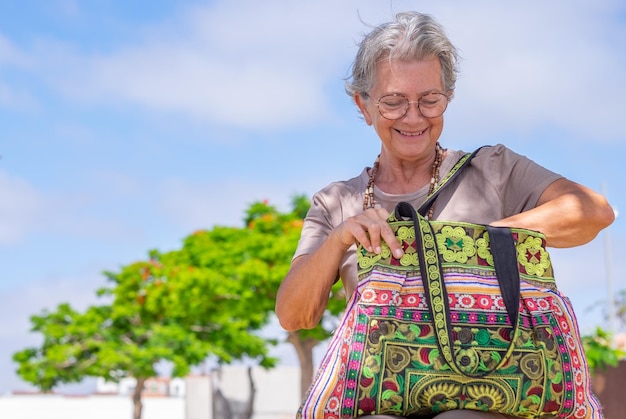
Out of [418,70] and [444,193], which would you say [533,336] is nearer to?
[444,193]

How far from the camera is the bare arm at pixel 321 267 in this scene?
6.21 ft

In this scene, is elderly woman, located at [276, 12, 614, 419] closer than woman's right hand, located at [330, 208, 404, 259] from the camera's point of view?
No

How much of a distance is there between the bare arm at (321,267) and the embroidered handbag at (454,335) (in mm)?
36

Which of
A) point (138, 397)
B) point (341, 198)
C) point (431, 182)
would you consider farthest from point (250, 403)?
point (431, 182)

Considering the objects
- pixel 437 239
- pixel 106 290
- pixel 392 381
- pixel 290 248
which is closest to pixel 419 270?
pixel 437 239

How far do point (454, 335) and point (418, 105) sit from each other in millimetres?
542

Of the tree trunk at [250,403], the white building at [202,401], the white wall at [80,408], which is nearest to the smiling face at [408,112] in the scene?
the white building at [202,401]

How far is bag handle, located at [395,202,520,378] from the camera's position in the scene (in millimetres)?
1830

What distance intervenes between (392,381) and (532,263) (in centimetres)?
38

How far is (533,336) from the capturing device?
1.87 m

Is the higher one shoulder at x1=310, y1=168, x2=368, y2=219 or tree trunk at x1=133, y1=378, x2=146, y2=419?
tree trunk at x1=133, y1=378, x2=146, y2=419

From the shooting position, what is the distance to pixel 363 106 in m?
2.22

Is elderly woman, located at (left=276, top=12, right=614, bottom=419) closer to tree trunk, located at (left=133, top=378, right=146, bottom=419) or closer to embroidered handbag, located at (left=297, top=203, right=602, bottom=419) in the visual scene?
embroidered handbag, located at (left=297, top=203, right=602, bottom=419)

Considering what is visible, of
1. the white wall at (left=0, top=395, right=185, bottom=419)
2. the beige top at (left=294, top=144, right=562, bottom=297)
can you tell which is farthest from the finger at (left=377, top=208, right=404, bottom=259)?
the white wall at (left=0, top=395, right=185, bottom=419)
